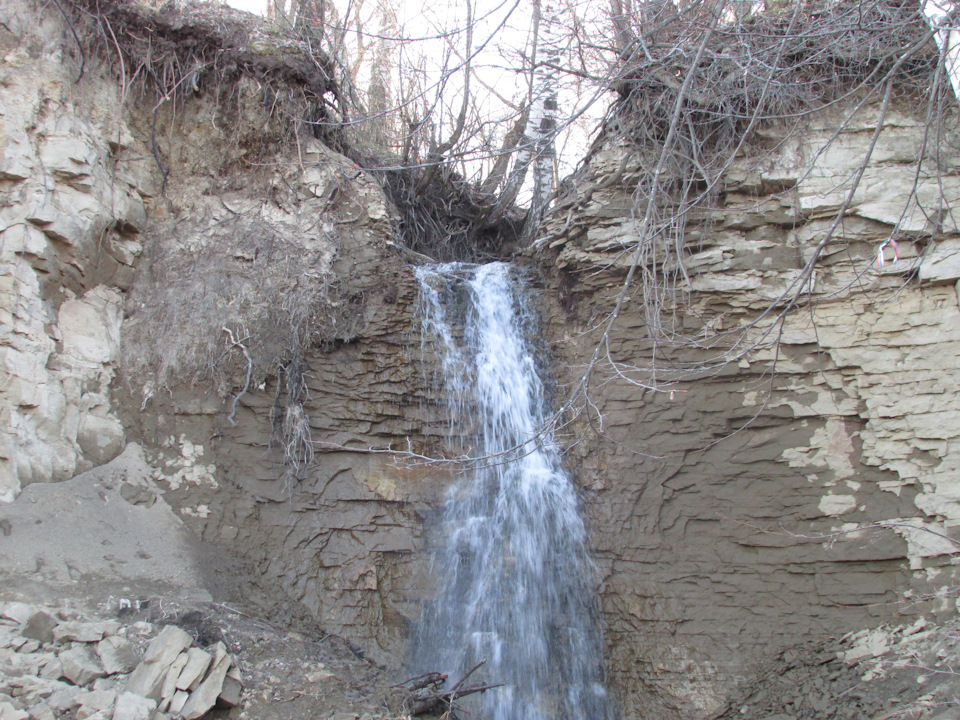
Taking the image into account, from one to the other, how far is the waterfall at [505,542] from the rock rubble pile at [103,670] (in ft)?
5.74

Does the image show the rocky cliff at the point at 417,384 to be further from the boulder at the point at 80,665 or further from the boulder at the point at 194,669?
the boulder at the point at 194,669

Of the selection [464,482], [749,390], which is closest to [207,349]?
[464,482]

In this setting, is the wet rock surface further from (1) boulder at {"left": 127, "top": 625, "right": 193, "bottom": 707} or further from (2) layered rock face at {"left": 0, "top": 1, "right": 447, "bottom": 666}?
(2) layered rock face at {"left": 0, "top": 1, "right": 447, "bottom": 666}

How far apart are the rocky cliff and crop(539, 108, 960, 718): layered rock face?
0.02 m

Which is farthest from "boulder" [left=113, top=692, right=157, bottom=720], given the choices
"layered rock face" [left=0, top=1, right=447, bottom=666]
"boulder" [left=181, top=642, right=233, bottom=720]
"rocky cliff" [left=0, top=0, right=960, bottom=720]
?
"layered rock face" [left=0, top=1, right=447, bottom=666]

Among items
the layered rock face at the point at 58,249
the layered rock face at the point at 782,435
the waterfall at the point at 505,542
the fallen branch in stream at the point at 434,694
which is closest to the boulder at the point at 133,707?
the fallen branch in stream at the point at 434,694

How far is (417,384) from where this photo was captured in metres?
5.57

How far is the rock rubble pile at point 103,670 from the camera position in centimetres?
312

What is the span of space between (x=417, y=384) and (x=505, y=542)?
1.50 meters

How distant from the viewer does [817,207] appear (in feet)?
17.0

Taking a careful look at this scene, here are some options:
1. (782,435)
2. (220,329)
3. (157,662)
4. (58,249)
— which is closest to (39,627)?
(157,662)

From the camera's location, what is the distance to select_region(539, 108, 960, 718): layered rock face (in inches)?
181

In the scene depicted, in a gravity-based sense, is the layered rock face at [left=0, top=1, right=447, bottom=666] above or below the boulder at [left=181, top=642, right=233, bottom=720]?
above

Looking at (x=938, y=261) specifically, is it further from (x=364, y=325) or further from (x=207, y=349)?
(x=207, y=349)
